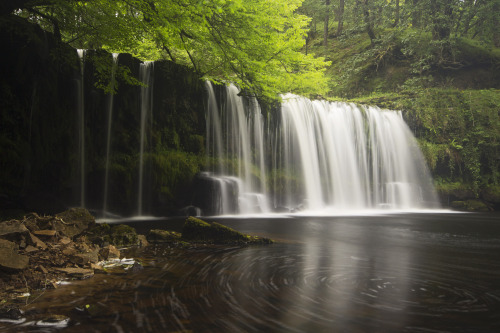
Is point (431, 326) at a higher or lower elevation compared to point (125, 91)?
lower

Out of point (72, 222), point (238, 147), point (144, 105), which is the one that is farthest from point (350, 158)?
point (72, 222)

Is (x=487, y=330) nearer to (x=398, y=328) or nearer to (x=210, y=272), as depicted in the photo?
(x=398, y=328)

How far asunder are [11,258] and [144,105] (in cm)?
1085

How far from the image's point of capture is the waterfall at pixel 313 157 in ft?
51.1

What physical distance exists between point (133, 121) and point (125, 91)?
1222 mm

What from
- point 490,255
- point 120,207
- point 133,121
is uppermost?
point 133,121

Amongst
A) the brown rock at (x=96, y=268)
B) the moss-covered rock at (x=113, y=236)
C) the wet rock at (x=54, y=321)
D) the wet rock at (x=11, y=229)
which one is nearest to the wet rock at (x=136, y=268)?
the brown rock at (x=96, y=268)

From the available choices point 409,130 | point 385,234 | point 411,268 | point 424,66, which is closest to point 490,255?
point 411,268

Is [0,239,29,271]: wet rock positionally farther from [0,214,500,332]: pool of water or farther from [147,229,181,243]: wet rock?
[147,229,181,243]: wet rock

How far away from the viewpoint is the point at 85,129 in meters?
12.1

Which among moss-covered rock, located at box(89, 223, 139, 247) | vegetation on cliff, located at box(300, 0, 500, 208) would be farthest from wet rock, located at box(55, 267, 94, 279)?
vegetation on cliff, located at box(300, 0, 500, 208)

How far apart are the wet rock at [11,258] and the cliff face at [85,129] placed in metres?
7.00

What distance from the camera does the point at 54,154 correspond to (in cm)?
1100

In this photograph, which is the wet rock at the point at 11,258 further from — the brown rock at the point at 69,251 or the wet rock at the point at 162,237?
the wet rock at the point at 162,237
